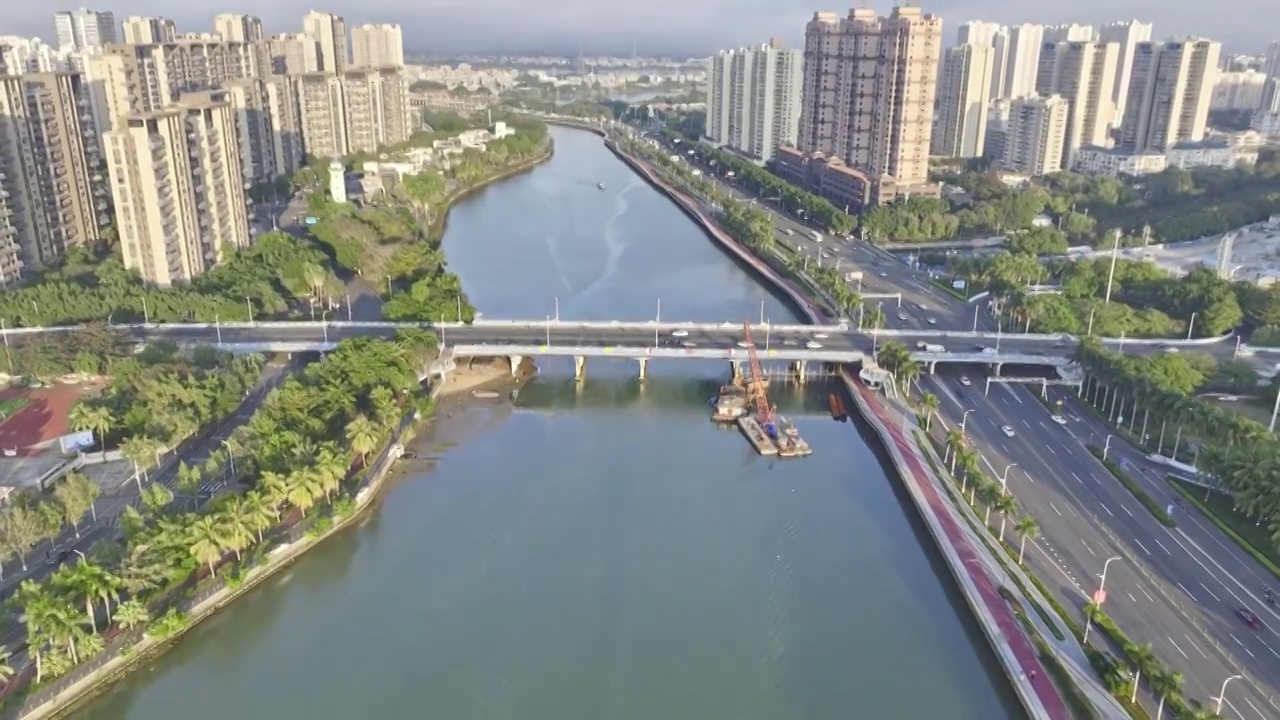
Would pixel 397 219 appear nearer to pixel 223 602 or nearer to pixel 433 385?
pixel 433 385

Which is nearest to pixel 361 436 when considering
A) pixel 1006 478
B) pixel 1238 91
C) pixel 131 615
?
pixel 131 615

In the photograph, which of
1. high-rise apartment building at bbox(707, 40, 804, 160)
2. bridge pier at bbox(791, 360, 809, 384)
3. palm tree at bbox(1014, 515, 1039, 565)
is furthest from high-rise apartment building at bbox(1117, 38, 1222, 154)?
palm tree at bbox(1014, 515, 1039, 565)

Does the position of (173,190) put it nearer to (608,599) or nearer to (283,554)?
(283,554)

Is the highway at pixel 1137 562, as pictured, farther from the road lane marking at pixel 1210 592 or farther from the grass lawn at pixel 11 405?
the grass lawn at pixel 11 405

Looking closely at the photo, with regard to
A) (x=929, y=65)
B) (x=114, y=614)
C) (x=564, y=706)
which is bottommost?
(x=564, y=706)

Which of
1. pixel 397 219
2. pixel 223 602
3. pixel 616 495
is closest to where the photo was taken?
pixel 223 602

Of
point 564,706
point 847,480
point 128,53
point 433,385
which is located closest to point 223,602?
point 564,706

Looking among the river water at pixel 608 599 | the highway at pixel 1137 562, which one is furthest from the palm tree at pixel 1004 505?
the river water at pixel 608 599
